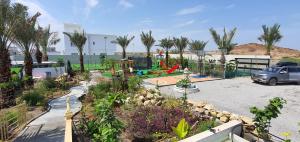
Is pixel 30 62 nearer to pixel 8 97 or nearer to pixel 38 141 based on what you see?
pixel 8 97

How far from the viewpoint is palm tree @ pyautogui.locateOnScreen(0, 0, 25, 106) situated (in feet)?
31.8

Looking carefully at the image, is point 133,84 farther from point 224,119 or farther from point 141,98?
point 224,119

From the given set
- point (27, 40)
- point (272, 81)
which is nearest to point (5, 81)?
point (27, 40)

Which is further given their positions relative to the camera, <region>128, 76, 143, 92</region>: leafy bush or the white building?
the white building

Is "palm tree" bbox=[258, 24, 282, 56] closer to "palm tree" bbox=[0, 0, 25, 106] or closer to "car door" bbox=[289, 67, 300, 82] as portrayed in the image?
"car door" bbox=[289, 67, 300, 82]

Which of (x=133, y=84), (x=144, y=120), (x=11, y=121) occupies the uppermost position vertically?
(x=133, y=84)

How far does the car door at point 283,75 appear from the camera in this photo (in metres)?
16.0

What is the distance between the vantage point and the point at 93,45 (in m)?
54.7

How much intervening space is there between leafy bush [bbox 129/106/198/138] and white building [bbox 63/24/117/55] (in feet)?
157

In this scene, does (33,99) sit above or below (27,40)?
below

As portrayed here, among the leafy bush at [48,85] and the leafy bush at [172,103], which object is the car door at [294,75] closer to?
the leafy bush at [172,103]

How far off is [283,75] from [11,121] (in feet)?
61.8

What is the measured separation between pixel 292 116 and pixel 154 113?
21.0 ft

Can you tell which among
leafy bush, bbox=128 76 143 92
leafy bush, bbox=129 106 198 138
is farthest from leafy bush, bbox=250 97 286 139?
leafy bush, bbox=128 76 143 92
